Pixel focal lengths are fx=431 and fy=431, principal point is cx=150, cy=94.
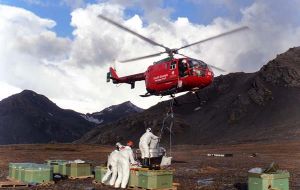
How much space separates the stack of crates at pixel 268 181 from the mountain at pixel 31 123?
487 feet

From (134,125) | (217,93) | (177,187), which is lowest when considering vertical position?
(177,187)

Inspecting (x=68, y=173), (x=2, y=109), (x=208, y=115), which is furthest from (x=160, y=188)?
(x=2, y=109)

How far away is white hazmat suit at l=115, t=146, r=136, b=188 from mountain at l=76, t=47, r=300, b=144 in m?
57.1

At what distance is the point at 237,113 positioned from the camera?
87875 millimetres

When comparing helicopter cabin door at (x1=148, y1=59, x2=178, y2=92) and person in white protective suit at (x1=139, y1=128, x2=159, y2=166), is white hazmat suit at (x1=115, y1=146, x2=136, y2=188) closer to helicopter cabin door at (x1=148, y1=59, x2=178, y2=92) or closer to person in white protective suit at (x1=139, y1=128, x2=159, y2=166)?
person in white protective suit at (x1=139, y1=128, x2=159, y2=166)

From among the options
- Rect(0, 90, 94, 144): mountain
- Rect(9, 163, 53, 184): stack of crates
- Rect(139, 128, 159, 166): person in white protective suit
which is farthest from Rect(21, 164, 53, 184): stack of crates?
Rect(0, 90, 94, 144): mountain

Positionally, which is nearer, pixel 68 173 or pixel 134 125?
pixel 68 173

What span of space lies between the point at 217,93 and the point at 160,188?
89454 millimetres

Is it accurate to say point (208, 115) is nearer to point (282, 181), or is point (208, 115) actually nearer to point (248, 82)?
point (248, 82)

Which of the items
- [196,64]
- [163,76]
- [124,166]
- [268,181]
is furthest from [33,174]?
[196,64]

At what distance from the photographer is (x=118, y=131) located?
96000 millimetres

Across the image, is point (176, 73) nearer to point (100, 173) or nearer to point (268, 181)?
point (100, 173)

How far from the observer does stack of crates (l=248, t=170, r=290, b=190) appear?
14.7 m

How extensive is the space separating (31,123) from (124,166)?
510 ft
